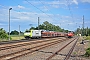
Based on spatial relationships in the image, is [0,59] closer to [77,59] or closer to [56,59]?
[56,59]

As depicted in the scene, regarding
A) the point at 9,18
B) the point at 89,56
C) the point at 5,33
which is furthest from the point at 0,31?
the point at 89,56

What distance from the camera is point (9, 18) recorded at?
53.7 meters

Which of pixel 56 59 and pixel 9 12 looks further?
pixel 9 12

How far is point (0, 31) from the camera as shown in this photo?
196 feet

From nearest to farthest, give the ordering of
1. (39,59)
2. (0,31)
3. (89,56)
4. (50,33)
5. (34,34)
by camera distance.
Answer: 1. (39,59)
2. (89,56)
3. (0,31)
4. (34,34)
5. (50,33)

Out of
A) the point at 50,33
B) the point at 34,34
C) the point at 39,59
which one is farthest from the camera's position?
the point at 50,33

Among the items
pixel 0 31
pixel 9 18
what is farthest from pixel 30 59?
pixel 0 31

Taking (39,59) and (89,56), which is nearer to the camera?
(39,59)

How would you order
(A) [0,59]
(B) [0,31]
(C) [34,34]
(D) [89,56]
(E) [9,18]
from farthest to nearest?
(C) [34,34], (B) [0,31], (E) [9,18], (D) [89,56], (A) [0,59]

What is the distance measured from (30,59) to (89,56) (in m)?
4.68

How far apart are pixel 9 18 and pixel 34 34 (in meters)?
15.0

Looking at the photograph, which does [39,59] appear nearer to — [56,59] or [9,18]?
[56,59]

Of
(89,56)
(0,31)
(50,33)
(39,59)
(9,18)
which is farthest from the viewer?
(50,33)

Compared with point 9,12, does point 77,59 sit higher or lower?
lower
